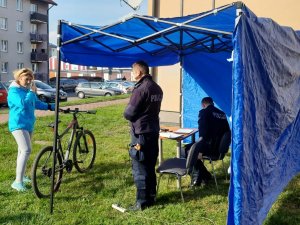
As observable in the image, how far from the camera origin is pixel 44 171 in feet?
17.7

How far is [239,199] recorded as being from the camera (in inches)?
126

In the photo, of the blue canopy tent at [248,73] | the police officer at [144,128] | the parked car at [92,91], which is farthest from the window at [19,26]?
the police officer at [144,128]

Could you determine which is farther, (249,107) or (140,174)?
(140,174)

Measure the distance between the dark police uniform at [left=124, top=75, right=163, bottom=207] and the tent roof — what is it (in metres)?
0.64

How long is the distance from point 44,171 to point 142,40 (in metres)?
2.43

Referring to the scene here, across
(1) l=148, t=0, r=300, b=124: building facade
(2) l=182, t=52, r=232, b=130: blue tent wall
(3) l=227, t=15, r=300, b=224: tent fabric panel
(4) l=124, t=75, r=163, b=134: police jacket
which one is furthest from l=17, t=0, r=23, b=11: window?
(3) l=227, t=15, r=300, b=224: tent fabric panel

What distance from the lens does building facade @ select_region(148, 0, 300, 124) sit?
A: 10930mm

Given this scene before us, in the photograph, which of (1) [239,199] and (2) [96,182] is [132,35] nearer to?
(2) [96,182]

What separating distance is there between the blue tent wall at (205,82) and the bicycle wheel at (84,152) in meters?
2.68

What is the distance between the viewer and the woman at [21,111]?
17.6 ft

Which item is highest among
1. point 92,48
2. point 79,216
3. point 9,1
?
point 9,1

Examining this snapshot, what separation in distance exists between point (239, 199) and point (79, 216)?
2.29 meters

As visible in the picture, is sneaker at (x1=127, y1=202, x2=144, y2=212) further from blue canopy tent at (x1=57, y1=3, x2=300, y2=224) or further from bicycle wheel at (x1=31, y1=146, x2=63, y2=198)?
blue canopy tent at (x1=57, y1=3, x2=300, y2=224)

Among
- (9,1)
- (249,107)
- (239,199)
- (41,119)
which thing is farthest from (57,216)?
(9,1)
